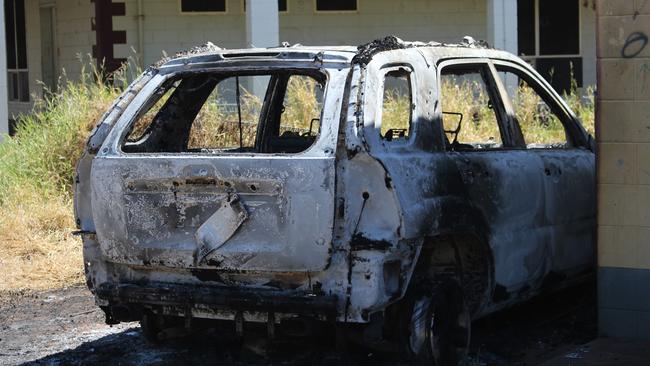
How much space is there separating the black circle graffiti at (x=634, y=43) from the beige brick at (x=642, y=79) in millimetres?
58

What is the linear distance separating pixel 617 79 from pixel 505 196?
931 millimetres

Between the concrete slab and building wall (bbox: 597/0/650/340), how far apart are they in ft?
0.34

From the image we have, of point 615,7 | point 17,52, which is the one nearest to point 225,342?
point 615,7

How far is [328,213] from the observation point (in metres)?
5.22

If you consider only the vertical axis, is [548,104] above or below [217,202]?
above

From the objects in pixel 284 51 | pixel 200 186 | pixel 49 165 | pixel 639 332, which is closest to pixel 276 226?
pixel 200 186

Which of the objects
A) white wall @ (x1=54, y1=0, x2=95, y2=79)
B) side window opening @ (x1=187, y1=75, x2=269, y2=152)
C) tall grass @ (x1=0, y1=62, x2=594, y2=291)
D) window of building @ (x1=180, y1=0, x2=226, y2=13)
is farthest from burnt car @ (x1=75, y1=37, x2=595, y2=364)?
white wall @ (x1=54, y1=0, x2=95, y2=79)

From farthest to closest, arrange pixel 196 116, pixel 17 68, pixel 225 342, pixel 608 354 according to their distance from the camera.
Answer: pixel 17 68, pixel 196 116, pixel 225 342, pixel 608 354

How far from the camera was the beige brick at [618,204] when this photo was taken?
629 centimetres

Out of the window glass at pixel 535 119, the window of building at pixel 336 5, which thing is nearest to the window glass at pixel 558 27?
the window of building at pixel 336 5

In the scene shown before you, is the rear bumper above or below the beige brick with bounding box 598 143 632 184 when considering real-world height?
below

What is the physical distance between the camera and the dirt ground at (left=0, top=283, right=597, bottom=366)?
6.22 m

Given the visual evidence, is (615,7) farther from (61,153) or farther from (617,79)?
(61,153)

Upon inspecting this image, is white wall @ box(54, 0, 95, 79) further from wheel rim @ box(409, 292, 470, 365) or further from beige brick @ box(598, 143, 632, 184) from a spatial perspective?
wheel rim @ box(409, 292, 470, 365)
